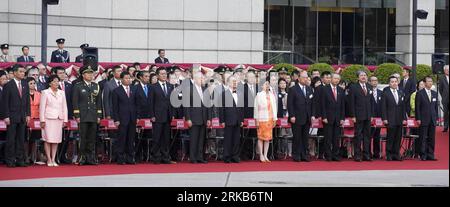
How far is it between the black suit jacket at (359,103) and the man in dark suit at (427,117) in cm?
144

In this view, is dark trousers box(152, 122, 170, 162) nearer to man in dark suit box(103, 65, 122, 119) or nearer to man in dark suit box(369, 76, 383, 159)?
man in dark suit box(103, 65, 122, 119)

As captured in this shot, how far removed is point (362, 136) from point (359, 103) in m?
0.82

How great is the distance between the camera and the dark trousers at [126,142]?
2294 centimetres

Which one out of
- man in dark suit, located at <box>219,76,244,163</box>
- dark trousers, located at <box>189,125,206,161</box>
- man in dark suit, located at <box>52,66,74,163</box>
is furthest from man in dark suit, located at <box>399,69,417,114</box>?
man in dark suit, located at <box>52,66,74,163</box>

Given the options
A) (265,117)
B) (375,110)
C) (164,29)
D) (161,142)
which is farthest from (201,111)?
(164,29)

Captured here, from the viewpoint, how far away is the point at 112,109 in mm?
23234

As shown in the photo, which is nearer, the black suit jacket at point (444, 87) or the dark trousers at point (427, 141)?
the dark trousers at point (427, 141)

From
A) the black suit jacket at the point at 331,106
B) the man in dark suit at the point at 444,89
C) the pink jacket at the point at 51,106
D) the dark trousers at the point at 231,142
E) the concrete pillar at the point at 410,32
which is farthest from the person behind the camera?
the concrete pillar at the point at 410,32

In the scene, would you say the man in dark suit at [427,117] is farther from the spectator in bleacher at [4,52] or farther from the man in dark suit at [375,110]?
the spectator in bleacher at [4,52]

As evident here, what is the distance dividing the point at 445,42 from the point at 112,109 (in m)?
26.1

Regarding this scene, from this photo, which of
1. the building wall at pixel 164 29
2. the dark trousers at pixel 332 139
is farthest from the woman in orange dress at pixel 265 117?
the building wall at pixel 164 29

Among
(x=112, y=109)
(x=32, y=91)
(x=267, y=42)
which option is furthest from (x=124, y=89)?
(x=267, y=42)

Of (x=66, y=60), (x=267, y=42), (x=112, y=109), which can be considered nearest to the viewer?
(x=112, y=109)

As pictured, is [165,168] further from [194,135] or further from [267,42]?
[267,42]
